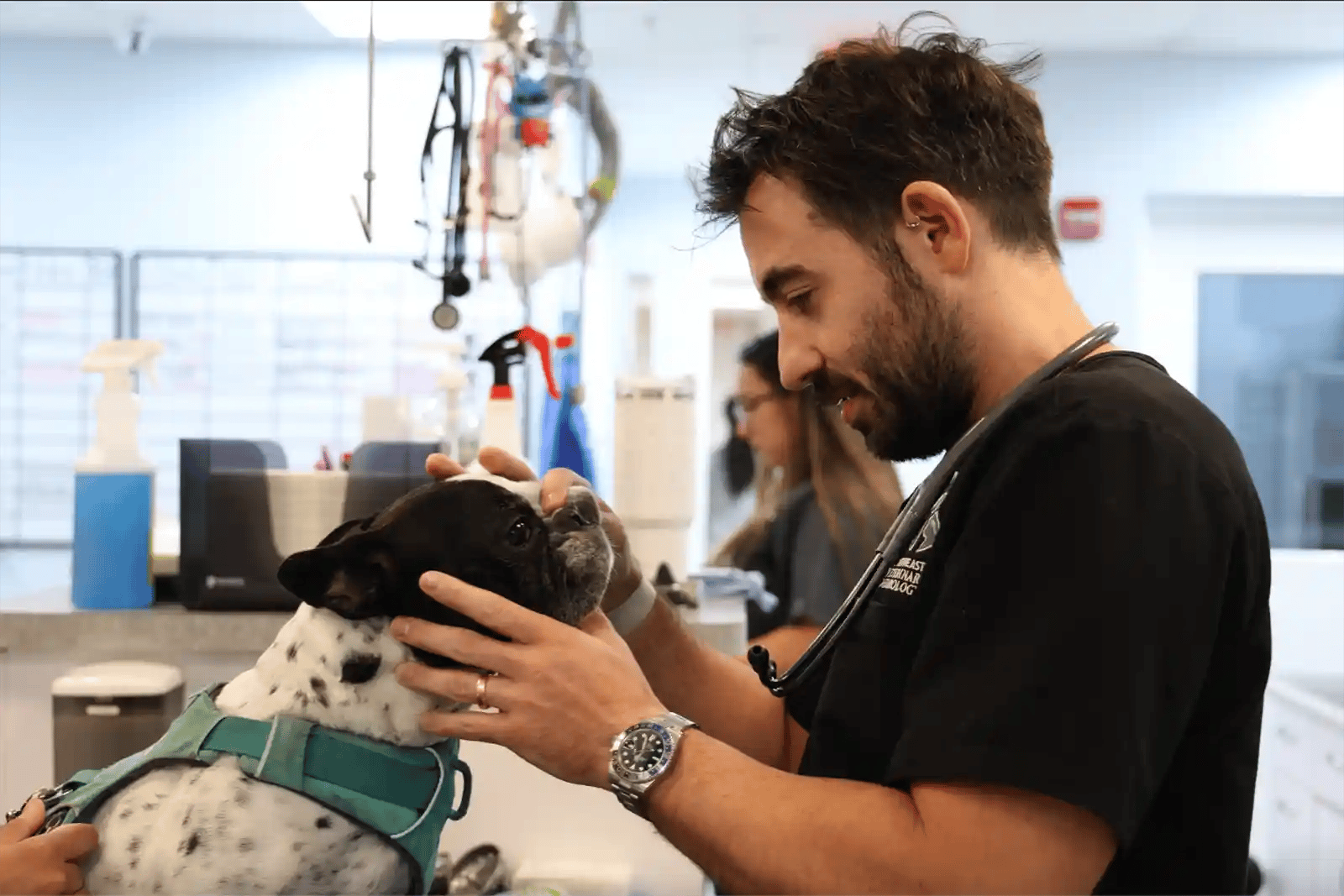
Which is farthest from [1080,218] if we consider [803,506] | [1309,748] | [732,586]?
[732,586]

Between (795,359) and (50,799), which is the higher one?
(795,359)

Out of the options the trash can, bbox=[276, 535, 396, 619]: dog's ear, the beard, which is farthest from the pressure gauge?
the beard

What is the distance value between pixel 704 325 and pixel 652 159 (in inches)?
29.4

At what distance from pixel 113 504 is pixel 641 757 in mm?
1097

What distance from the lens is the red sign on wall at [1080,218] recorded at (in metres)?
3.02

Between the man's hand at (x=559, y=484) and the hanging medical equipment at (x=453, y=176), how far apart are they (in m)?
0.81

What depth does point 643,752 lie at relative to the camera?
86cm

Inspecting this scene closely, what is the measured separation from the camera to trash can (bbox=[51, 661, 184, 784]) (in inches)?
58.2

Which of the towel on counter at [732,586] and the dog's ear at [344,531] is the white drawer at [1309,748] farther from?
the dog's ear at [344,531]

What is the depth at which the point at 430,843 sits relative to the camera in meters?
1.08

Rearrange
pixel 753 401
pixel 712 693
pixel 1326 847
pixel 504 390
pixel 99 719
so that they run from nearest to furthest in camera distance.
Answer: pixel 712 693, pixel 99 719, pixel 504 390, pixel 1326 847, pixel 753 401

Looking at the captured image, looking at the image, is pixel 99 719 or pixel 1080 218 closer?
pixel 99 719

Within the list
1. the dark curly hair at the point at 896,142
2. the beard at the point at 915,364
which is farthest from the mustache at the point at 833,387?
the dark curly hair at the point at 896,142

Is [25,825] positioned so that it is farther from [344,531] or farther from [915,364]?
[915,364]
